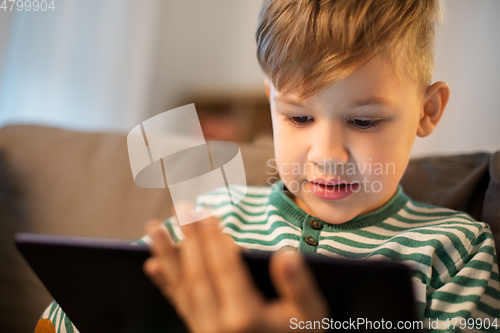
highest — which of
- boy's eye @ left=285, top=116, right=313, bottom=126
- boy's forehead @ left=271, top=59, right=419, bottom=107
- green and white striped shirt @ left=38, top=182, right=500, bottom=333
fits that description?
boy's forehead @ left=271, top=59, right=419, bottom=107

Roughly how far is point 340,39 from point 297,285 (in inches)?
13.6

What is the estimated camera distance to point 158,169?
87 cm

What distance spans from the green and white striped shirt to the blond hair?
222 millimetres

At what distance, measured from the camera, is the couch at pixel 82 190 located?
0.79 metres

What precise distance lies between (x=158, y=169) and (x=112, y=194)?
0.40 ft

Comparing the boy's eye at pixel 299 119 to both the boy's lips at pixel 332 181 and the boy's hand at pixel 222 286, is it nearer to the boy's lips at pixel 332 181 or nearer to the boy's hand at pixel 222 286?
the boy's lips at pixel 332 181

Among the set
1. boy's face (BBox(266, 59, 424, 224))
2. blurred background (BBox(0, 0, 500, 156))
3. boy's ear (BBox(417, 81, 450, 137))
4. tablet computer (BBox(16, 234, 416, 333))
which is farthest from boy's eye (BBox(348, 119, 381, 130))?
blurred background (BBox(0, 0, 500, 156))

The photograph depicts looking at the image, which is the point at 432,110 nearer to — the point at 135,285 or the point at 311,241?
the point at 311,241

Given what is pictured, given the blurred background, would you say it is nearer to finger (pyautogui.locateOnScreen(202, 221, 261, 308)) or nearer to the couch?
the couch

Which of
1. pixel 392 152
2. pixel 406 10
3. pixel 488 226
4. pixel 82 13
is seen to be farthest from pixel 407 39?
pixel 82 13

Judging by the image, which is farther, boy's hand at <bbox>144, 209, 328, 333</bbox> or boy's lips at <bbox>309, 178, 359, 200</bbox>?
boy's lips at <bbox>309, 178, 359, 200</bbox>

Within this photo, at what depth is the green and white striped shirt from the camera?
542 mm

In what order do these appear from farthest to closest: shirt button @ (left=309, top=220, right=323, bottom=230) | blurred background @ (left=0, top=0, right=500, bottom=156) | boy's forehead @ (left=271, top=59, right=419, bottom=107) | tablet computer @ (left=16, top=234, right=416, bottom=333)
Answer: blurred background @ (left=0, top=0, right=500, bottom=156)
shirt button @ (left=309, top=220, right=323, bottom=230)
boy's forehead @ (left=271, top=59, right=419, bottom=107)
tablet computer @ (left=16, top=234, right=416, bottom=333)

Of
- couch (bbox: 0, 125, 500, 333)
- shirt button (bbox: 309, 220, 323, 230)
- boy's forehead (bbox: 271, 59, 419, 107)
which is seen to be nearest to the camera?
boy's forehead (bbox: 271, 59, 419, 107)
